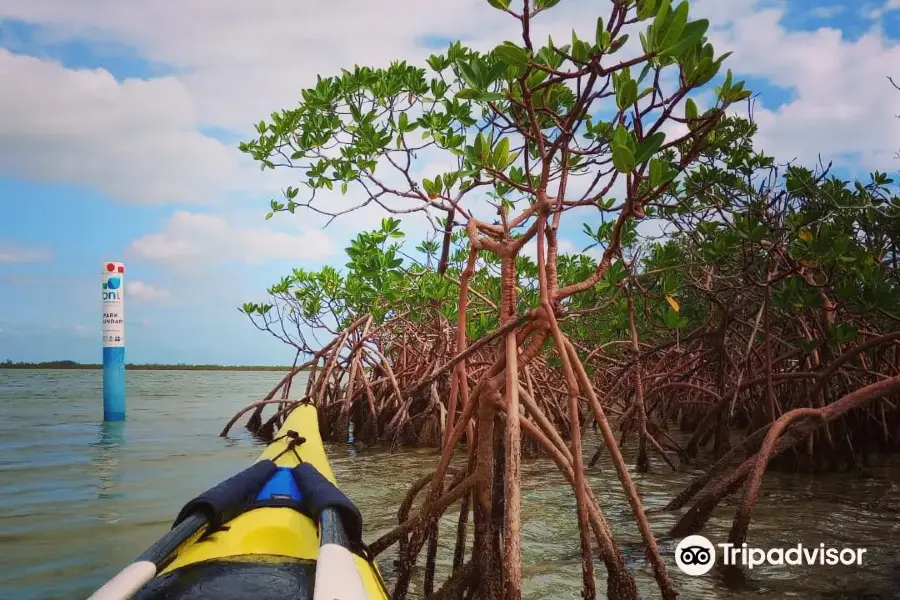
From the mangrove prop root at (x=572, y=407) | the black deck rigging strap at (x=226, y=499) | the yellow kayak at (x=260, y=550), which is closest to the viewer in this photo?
the yellow kayak at (x=260, y=550)

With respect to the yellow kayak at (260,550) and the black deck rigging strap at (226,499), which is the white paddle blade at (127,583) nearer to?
the yellow kayak at (260,550)

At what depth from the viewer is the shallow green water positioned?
2.80 metres

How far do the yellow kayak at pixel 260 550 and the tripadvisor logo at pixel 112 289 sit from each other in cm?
733

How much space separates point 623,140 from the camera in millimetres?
1958

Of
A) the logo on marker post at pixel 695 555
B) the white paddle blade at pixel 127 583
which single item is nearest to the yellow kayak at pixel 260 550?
the white paddle blade at pixel 127 583

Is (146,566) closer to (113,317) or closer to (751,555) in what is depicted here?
(751,555)

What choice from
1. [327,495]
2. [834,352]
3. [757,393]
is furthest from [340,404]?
[327,495]

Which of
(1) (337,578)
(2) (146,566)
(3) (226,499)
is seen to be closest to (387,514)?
(3) (226,499)

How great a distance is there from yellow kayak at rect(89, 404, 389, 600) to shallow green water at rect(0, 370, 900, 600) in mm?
962

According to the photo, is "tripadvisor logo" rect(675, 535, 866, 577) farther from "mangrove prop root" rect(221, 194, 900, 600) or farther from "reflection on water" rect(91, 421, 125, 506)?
"reflection on water" rect(91, 421, 125, 506)

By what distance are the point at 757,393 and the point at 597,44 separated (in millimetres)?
5384

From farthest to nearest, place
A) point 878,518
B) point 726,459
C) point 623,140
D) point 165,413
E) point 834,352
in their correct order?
point 165,413 → point 834,352 → point 878,518 → point 726,459 → point 623,140

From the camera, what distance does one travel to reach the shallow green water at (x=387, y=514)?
2805 mm

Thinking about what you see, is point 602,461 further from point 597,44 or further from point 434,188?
point 597,44
